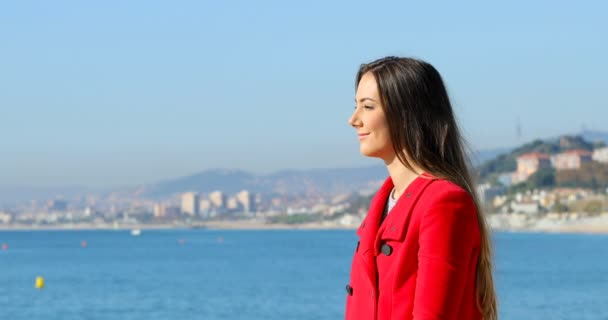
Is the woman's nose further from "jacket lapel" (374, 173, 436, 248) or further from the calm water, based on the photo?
the calm water

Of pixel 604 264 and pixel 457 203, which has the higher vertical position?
pixel 457 203

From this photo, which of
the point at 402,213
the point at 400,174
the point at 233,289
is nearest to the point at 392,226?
the point at 402,213

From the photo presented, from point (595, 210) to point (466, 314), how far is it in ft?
500

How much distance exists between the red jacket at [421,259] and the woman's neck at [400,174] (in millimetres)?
36

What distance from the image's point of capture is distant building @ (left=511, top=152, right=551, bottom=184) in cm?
19325

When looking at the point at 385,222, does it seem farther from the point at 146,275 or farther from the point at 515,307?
the point at 146,275

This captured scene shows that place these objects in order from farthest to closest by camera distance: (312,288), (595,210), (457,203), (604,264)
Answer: (595,210), (604,264), (312,288), (457,203)

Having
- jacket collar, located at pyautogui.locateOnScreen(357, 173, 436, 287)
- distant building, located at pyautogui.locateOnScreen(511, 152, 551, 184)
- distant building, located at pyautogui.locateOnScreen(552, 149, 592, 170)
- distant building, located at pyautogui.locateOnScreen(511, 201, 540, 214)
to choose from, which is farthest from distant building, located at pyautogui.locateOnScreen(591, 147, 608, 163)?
jacket collar, located at pyautogui.locateOnScreen(357, 173, 436, 287)

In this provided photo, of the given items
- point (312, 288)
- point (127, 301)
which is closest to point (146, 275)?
point (312, 288)

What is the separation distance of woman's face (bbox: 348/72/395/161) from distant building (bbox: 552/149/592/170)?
188786 millimetres

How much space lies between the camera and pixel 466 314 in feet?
7.68

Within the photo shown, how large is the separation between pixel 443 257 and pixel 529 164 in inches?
7709

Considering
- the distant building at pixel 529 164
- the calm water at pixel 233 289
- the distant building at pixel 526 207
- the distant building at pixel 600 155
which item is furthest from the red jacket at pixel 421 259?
the distant building at pixel 600 155

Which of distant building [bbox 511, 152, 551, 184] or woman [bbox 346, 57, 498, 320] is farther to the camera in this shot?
distant building [bbox 511, 152, 551, 184]
